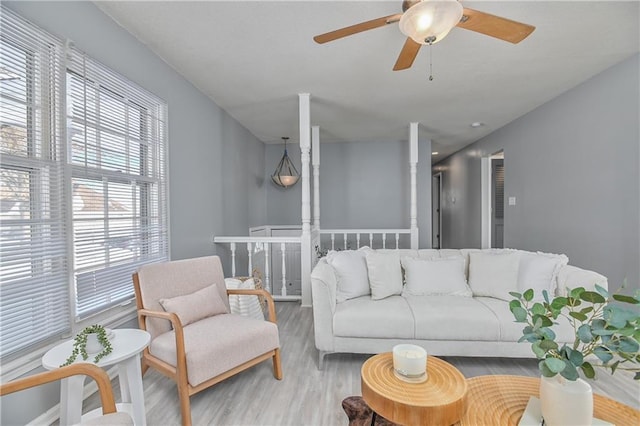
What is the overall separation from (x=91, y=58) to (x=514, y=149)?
4988 mm

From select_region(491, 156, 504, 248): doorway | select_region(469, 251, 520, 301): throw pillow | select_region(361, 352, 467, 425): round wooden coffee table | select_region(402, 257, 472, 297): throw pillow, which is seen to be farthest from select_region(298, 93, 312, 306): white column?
select_region(491, 156, 504, 248): doorway

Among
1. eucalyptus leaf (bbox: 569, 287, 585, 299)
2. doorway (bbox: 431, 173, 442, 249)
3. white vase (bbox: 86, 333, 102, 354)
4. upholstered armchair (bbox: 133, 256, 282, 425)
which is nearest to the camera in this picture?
eucalyptus leaf (bbox: 569, 287, 585, 299)

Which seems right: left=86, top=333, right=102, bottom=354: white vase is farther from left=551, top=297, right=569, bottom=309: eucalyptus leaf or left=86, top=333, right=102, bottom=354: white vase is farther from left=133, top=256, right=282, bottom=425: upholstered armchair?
left=551, top=297, right=569, bottom=309: eucalyptus leaf

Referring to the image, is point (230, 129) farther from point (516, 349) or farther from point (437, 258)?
point (516, 349)

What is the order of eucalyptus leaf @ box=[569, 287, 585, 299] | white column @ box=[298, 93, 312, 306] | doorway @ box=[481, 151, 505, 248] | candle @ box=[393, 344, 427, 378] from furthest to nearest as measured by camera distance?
1. doorway @ box=[481, 151, 505, 248]
2. white column @ box=[298, 93, 312, 306]
3. candle @ box=[393, 344, 427, 378]
4. eucalyptus leaf @ box=[569, 287, 585, 299]

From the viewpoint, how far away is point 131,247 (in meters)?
2.31

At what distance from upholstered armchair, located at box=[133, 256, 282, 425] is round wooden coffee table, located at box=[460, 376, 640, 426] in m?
1.24

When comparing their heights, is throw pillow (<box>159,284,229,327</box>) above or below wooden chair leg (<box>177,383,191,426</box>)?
above

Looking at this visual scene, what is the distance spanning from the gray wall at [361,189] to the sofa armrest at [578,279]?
347 centimetres

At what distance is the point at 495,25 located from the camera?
1607 mm

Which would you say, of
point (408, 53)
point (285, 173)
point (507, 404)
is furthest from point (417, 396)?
point (285, 173)

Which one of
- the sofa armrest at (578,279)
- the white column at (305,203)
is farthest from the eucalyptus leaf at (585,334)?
the white column at (305,203)

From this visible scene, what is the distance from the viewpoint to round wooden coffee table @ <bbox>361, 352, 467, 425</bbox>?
3.83 ft

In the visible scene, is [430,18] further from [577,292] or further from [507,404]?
[507,404]
